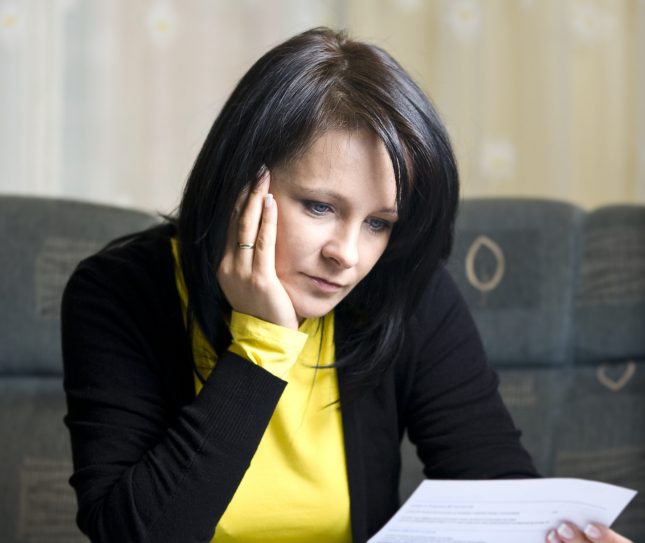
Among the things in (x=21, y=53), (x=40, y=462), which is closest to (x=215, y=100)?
(x=21, y=53)

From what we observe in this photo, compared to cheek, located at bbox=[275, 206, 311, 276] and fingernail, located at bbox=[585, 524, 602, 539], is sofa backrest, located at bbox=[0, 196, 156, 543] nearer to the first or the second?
cheek, located at bbox=[275, 206, 311, 276]

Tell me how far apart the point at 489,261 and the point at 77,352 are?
0.84 m

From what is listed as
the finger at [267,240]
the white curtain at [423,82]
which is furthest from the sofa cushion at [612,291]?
the finger at [267,240]

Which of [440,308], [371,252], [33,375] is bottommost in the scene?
[33,375]

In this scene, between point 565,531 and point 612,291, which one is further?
point 612,291

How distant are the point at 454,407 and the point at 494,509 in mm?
222

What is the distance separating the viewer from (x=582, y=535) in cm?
111

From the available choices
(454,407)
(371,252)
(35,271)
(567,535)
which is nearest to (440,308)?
(454,407)

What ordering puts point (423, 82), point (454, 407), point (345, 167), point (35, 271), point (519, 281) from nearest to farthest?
point (345, 167), point (454, 407), point (35, 271), point (519, 281), point (423, 82)

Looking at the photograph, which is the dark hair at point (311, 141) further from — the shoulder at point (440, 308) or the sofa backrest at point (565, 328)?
the sofa backrest at point (565, 328)

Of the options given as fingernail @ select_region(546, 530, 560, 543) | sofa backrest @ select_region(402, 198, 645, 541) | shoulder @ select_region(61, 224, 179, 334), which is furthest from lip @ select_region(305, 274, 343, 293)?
sofa backrest @ select_region(402, 198, 645, 541)

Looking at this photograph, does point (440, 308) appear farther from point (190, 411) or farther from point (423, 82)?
point (423, 82)

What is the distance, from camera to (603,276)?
5.67 feet

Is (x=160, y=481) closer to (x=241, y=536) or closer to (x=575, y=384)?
(x=241, y=536)
